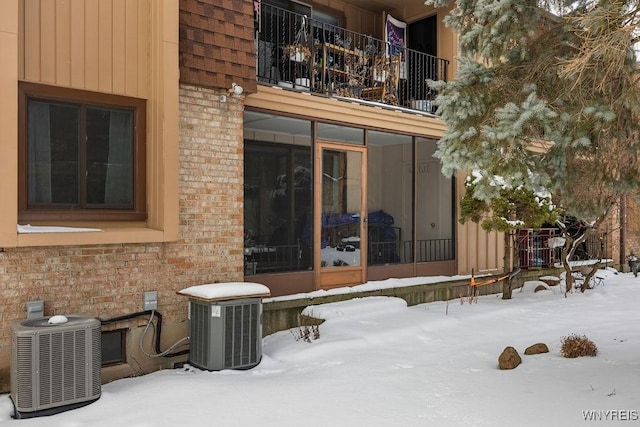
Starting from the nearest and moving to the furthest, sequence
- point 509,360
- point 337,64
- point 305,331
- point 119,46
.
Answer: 1. point 509,360
2. point 119,46
3. point 305,331
4. point 337,64

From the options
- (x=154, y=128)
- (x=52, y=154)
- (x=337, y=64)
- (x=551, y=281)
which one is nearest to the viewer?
(x=52, y=154)

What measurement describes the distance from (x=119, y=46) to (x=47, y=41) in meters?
0.66

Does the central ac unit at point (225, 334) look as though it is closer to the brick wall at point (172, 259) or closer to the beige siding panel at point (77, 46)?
the brick wall at point (172, 259)

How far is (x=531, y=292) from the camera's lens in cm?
957

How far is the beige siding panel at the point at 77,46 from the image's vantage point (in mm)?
4766

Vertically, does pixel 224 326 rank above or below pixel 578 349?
above

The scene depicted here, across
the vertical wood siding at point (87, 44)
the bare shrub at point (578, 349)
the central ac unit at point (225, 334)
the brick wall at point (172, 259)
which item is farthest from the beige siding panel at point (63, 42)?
the bare shrub at point (578, 349)

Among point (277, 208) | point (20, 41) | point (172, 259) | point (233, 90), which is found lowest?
point (172, 259)

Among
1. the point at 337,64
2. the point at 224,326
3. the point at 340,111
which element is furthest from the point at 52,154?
the point at 337,64

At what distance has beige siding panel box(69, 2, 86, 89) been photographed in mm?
4766

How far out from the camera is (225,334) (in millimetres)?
4973

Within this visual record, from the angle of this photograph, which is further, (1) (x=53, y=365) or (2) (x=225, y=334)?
(2) (x=225, y=334)

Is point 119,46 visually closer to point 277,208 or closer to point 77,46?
point 77,46

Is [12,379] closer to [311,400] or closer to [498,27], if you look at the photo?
[311,400]
